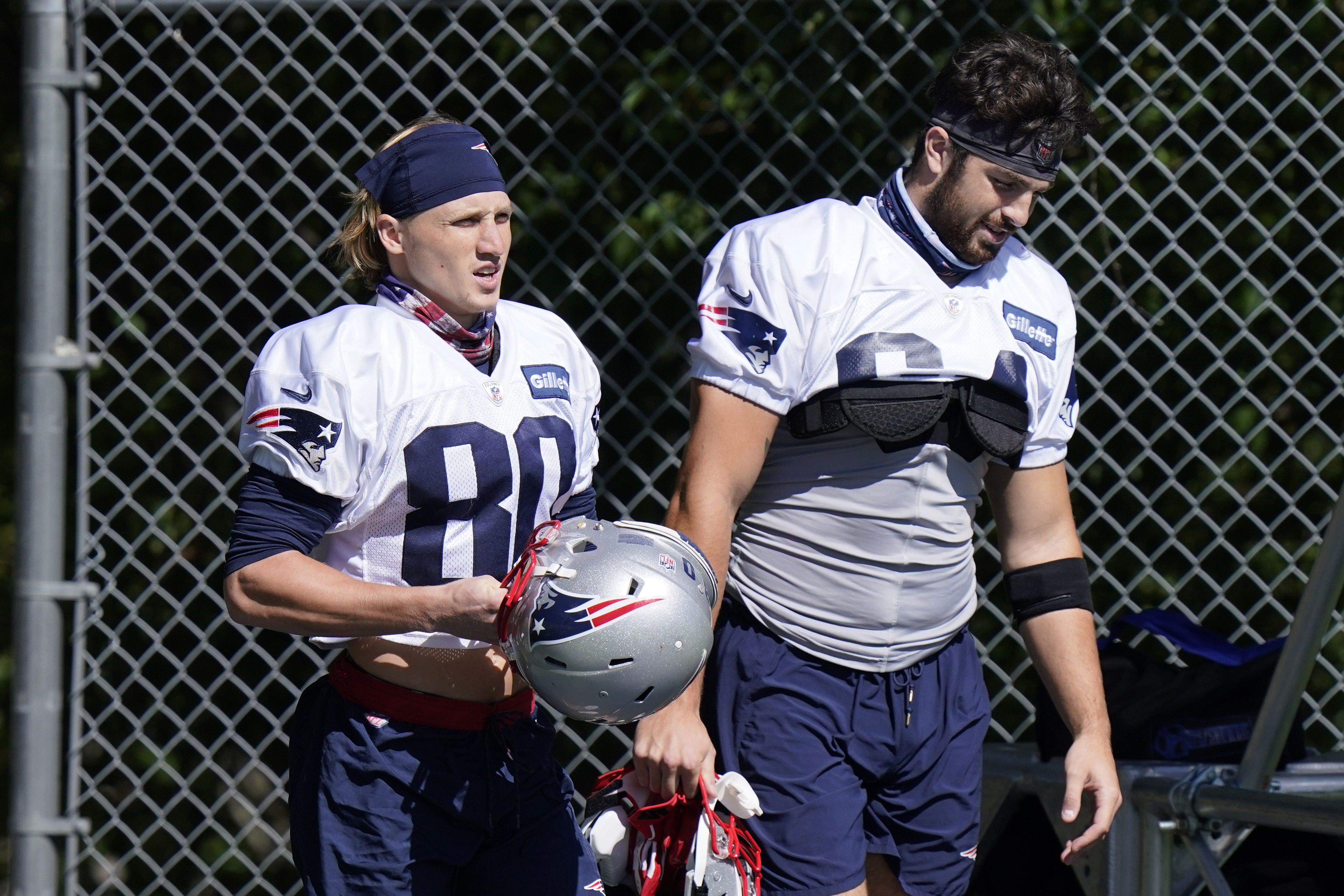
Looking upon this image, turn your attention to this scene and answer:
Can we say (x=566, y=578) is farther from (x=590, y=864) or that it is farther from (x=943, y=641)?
(x=943, y=641)

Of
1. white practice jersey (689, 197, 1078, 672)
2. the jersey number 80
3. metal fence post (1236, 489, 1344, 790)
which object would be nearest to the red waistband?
the jersey number 80

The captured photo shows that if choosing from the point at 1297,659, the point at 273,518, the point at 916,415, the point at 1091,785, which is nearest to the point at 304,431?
the point at 273,518

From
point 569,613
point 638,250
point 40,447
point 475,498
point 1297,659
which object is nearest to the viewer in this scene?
point 569,613

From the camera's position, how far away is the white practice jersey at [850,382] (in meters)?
2.50

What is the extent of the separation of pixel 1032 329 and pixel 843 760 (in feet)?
2.87

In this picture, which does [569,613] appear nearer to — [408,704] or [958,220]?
[408,704]

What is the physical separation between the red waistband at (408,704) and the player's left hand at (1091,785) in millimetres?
1134

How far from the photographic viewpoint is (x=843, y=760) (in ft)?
8.41

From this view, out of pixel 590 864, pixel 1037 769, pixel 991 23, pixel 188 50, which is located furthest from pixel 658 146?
pixel 590 864

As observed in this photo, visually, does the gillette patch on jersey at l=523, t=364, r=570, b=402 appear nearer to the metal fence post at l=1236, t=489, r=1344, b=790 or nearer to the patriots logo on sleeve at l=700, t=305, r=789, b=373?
the patriots logo on sleeve at l=700, t=305, r=789, b=373

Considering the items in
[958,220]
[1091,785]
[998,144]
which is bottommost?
[1091,785]

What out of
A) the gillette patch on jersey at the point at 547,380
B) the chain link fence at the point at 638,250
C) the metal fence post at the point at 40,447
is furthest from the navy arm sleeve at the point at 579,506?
the chain link fence at the point at 638,250

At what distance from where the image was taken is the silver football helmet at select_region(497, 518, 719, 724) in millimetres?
1909

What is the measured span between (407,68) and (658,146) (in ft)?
3.86
